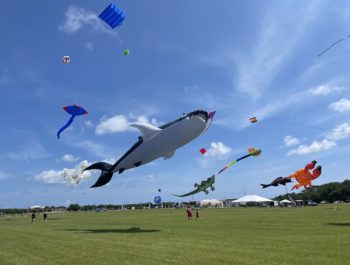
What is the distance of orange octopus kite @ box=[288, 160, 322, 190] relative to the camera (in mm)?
49125

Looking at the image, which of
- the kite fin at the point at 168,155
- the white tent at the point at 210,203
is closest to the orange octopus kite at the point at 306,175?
the kite fin at the point at 168,155

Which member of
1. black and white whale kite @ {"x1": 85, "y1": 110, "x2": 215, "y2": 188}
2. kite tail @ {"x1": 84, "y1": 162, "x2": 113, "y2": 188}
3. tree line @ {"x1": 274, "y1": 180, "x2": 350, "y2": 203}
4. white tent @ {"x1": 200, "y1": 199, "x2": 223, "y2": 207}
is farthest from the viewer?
white tent @ {"x1": 200, "y1": 199, "x2": 223, "y2": 207}

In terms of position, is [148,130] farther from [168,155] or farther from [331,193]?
[331,193]

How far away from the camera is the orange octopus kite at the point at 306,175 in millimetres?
49125

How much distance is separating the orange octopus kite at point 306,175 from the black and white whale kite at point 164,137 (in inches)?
1079

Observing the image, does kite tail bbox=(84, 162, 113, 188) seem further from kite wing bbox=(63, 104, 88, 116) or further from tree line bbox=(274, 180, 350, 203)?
tree line bbox=(274, 180, 350, 203)

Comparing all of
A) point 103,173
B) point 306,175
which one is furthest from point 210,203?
point 103,173

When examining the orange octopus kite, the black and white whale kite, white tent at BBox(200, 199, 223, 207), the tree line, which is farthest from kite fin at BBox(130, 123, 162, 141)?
the tree line

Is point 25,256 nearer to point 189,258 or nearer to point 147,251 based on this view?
point 147,251

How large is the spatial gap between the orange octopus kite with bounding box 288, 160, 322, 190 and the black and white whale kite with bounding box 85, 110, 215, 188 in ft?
89.9

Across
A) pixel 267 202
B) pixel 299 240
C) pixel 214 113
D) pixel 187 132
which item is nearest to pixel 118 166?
pixel 187 132

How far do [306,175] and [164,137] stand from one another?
30052mm

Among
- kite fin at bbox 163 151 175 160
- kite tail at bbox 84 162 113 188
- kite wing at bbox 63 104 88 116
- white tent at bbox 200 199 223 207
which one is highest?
white tent at bbox 200 199 223 207

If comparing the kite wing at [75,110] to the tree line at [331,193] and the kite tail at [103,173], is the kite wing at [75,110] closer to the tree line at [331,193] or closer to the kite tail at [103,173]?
the kite tail at [103,173]
